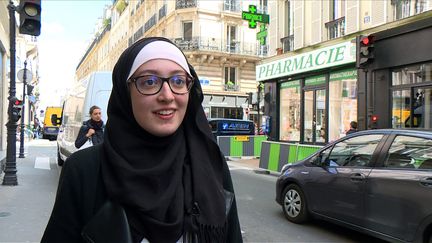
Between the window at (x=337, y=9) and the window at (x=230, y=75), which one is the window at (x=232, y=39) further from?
the window at (x=337, y=9)

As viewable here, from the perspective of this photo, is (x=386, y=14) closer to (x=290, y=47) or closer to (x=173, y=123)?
(x=290, y=47)

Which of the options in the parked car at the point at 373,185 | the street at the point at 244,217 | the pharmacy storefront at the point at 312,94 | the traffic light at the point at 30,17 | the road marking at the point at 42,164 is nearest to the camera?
the parked car at the point at 373,185

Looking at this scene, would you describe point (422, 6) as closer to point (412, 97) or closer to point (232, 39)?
point (412, 97)

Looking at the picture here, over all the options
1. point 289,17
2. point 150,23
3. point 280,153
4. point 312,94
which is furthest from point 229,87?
point 280,153

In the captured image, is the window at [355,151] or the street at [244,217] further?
the street at [244,217]

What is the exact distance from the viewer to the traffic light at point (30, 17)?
8781mm

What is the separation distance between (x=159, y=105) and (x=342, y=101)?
14954mm

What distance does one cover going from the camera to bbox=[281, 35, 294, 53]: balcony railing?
748 inches

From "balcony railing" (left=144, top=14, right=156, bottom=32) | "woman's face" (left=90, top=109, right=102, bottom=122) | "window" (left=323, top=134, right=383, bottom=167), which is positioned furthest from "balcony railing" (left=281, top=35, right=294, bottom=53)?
"balcony railing" (left=144, top=14, right=156, bottom=32)

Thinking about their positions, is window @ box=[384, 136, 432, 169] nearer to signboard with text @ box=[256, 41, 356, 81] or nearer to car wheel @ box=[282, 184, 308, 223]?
car wheel @ box=[282, 184, 308, 223]

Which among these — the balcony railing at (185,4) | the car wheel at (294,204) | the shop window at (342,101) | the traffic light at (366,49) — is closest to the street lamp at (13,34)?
the car wheel at (294,204)

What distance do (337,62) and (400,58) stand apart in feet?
8.24

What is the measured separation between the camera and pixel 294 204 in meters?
7.34

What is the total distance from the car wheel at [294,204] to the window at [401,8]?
8353 mm
